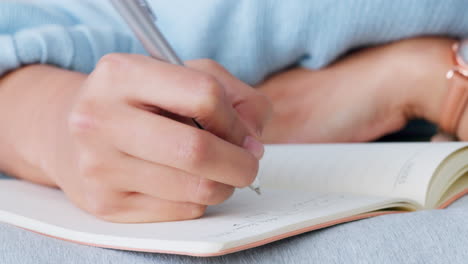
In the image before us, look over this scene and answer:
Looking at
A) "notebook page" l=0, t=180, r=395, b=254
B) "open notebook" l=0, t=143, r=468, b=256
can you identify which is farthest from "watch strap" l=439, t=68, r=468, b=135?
"notebook page" l=0, t=180, r=395, b=254

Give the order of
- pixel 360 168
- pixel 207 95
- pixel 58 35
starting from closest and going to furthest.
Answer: pixel 207 95 → pixel 360 168 → pixel 58 35

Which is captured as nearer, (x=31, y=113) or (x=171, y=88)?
(x=171, y=88)

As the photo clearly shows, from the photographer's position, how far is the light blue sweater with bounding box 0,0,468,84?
0.61 metres

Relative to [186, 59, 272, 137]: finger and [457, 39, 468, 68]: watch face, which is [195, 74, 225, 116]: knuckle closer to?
[186, 59, 272, 137]: finger

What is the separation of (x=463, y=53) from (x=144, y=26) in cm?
42

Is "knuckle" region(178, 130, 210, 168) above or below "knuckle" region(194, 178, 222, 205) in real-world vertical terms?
above

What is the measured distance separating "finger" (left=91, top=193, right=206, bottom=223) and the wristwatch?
379mm

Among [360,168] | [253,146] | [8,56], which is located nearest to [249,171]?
[253,146]

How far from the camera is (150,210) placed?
354 millimetres

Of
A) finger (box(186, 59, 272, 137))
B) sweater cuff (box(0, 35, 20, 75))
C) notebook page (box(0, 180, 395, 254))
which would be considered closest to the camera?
notebook page (box(0, 180, 395, 254))

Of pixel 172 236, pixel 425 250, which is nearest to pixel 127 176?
pixel 172 236

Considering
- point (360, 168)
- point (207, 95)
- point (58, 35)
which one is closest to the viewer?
point (207, 95)

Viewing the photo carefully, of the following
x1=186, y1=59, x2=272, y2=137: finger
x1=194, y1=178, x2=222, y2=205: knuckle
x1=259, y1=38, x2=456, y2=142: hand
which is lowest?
x1=259, y1=38, x2=456, y2=142: hand

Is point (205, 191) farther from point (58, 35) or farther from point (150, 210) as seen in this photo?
point (58, 35)
